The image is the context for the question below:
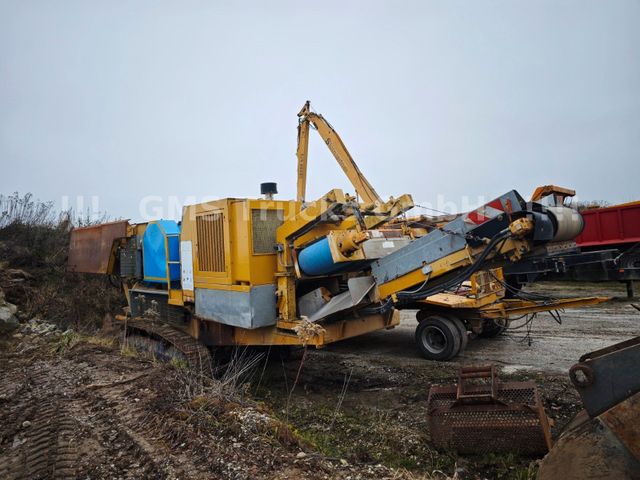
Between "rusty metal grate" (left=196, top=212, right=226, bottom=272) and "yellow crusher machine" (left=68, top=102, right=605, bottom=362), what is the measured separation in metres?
0.02

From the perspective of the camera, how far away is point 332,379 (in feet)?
20.5

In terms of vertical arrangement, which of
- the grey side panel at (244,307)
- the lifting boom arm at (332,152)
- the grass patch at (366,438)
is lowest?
the grass patch at (366,438)

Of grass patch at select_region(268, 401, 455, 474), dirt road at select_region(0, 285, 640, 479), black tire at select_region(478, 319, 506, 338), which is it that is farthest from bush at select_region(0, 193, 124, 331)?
black tire at select_region(478, 319, 506, 338)

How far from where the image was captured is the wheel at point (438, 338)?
686 cm

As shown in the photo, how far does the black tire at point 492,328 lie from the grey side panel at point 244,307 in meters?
4.42

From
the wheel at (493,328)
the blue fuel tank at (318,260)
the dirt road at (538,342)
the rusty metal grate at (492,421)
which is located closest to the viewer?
the rusty metal grate at (492,421)

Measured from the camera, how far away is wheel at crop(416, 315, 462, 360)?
270 inches

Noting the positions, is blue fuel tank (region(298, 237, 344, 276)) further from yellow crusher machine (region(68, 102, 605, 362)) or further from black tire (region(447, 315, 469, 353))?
black tire (region(447, 315, 469, 353))

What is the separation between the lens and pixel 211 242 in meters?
5.91

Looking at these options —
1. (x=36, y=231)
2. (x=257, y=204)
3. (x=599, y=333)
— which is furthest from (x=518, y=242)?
(x=36, y=231)

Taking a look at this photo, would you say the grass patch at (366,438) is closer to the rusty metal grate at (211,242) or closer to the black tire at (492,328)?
the rusty metal grate at (211,242)

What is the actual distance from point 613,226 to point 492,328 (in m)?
6.08

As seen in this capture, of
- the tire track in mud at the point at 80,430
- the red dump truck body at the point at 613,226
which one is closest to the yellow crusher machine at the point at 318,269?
the tire track in mud at the point at 80,430

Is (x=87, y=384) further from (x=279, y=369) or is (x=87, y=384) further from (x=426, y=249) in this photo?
(x=426, y=249)
